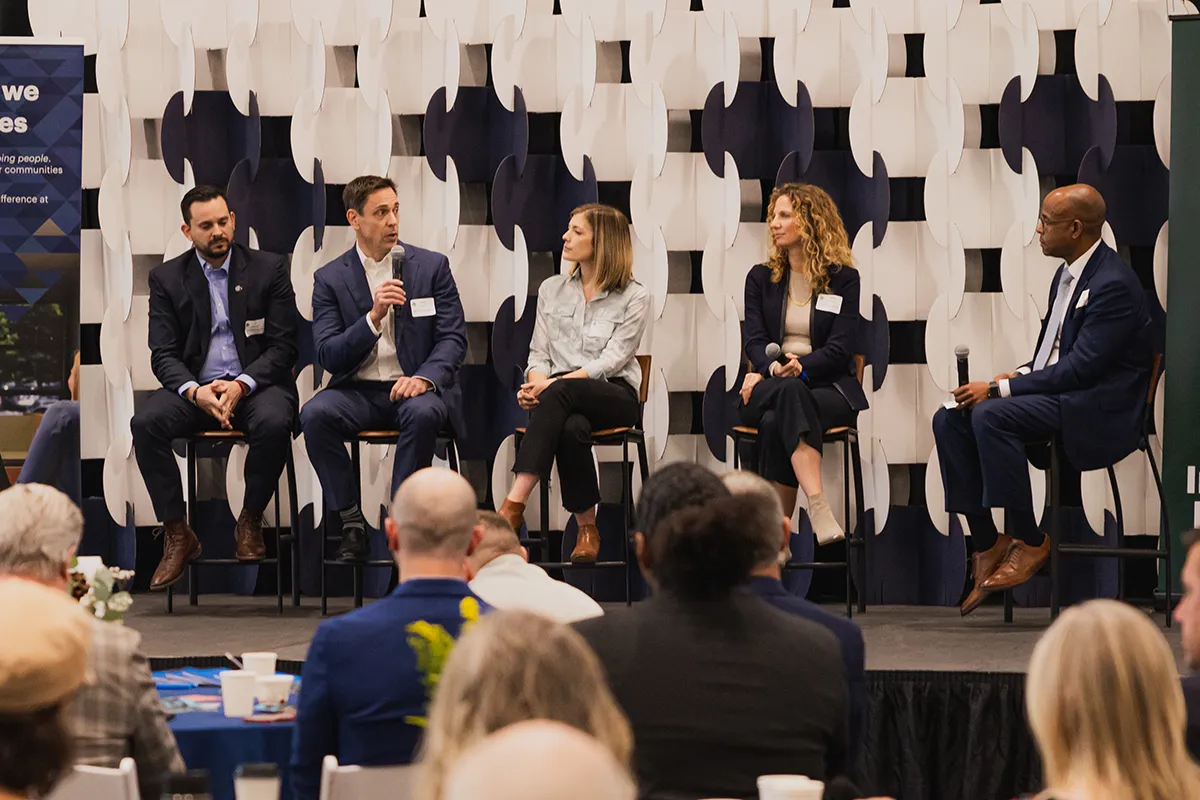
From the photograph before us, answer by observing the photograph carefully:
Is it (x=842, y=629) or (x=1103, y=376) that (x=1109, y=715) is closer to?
(x=842, y=629)

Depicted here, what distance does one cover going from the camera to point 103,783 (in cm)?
216

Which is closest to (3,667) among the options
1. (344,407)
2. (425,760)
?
(425,760)

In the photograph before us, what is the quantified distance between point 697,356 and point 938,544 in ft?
3.75

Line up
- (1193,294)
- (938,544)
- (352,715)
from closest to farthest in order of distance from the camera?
(352,715) → (1193,294) → (938,544)

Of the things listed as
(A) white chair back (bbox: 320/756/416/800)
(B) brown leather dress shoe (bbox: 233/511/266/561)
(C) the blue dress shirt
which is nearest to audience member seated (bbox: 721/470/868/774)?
(A) white chair back (bbox: 320/756/416/800)

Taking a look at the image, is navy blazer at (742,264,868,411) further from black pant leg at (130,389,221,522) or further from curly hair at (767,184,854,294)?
black pant leg at (130,389,221,522)

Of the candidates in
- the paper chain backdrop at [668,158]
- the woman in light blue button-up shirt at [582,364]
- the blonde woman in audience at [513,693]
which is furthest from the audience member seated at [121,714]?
the paper chain backdrop at [668,158]

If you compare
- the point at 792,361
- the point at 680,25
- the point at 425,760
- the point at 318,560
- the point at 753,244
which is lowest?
the point at 318,560

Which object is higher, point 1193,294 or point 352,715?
point 1193,294

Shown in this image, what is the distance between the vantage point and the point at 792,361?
536 centimetres

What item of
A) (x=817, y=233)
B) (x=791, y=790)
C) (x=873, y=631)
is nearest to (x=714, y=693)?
(x=791, y=790)

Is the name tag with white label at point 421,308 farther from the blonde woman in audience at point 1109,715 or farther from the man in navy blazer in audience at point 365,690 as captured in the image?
the blonde woman in audience at point 1109,715

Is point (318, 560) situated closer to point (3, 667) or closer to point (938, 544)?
point (938, 544)

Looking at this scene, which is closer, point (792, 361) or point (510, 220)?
point (792, 361)
